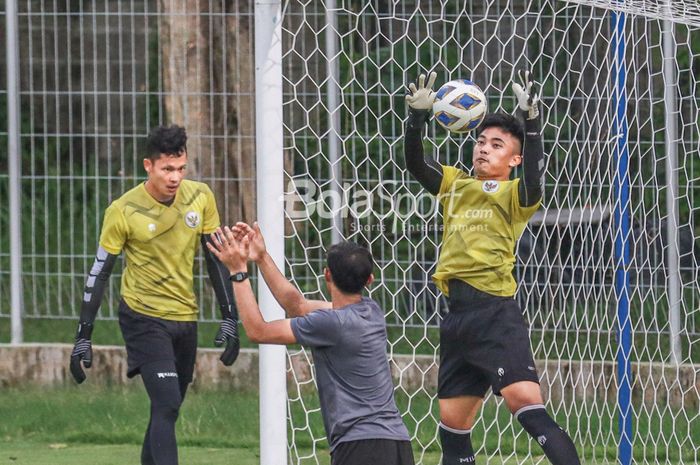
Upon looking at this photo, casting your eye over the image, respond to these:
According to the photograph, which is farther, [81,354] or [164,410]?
[81,354]

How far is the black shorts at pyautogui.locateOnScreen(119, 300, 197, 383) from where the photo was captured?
278 inches

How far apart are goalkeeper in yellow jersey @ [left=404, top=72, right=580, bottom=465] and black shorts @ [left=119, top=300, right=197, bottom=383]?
130 cm

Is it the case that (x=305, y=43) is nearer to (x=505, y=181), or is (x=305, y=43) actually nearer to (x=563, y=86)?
(x=563, y=86)

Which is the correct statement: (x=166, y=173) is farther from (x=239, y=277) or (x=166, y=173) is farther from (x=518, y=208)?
(x=239, y=277)

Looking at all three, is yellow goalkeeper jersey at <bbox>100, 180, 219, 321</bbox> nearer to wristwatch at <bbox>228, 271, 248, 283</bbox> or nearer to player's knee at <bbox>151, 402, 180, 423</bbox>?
player's knee at <bbox>151, 402, 180, 423</bbox>

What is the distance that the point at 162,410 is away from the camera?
6961 mm

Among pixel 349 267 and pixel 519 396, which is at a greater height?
pixel 349 267

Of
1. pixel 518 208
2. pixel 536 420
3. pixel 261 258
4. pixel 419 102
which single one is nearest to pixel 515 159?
pixel 518 208

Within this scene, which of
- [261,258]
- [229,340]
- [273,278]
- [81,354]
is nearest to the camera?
[261,258]

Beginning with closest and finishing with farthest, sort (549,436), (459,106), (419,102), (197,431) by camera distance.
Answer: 1. (549,436)
2. (419,102)
3. (459,106)
4. (197,431)

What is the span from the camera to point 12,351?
9805 mm

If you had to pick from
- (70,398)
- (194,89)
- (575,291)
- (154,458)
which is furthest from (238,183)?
(154,458)

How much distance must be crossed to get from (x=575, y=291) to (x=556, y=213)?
48 centimetres

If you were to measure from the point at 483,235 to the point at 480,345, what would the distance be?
47cm
